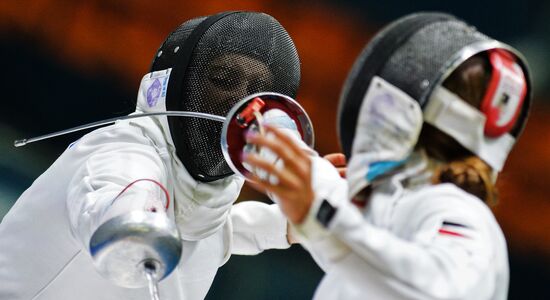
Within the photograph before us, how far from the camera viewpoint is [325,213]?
1022 millimetres

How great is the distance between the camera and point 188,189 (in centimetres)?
186

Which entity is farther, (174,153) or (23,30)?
(23,30)

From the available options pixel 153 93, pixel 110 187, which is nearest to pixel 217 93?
pixel 153 93

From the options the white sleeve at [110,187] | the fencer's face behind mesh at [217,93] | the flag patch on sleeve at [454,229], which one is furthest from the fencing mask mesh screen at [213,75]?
the flag patch on sleeve at [454,229]

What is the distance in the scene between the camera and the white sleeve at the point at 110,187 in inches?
57.8

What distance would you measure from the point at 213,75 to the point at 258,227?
45cm

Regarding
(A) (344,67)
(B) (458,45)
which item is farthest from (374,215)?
(A) (344,67)

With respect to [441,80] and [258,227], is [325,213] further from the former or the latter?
[258,227]

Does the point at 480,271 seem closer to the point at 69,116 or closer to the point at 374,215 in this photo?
the point at 374,215

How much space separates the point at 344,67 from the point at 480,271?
164 cm

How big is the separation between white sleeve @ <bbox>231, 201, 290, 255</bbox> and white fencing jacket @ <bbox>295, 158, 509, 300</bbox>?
97 centimetres

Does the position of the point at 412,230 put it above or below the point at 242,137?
above

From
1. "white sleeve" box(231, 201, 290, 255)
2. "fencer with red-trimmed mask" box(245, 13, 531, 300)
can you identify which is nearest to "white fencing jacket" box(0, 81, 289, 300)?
"white sleeve" box(231, 201, 290, 255)

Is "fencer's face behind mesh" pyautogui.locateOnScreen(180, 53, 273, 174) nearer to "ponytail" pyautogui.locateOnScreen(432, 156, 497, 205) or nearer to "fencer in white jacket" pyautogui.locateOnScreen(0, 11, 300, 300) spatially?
"fencer in white jacket" pyautogui.locateOnScreen(0, 11, 300, 300)
